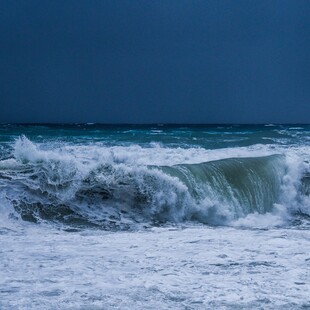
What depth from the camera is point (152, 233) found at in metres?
5.29

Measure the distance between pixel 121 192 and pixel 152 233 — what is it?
1.80m

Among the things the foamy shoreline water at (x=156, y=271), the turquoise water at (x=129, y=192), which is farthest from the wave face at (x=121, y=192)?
the foamy shoreline water at (x=156, y=271)

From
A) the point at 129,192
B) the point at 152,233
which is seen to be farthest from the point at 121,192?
the point at 152,233

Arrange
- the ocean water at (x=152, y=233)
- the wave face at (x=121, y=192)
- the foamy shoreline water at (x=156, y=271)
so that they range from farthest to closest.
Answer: the wave face at (x=121, y=192), the ocean water at (x=152, y=233), the foamy shoreline water at (x=156, y=271)

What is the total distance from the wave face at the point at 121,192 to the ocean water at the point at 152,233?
0.02m

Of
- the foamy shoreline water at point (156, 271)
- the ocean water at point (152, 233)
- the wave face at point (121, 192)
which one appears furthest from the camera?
the wave face at point (121, 192)

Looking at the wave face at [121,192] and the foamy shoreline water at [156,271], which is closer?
the foamy shoreline water at [156,271]

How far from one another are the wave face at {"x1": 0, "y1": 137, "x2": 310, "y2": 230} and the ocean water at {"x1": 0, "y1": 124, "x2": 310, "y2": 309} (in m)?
0.02

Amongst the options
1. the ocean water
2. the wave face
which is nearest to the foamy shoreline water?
the ocean water

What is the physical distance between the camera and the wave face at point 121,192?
6.32m

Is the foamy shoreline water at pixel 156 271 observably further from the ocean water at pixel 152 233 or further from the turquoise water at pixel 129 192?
the turquoise water at pixel 129 192

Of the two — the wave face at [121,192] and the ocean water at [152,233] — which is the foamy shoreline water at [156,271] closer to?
the ocean water at [152,233]

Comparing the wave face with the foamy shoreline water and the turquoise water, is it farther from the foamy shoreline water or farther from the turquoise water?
the foamy shoreline water

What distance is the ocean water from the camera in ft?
9.90
